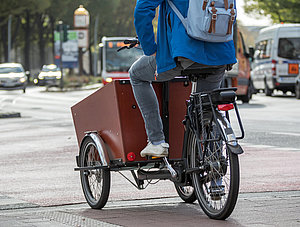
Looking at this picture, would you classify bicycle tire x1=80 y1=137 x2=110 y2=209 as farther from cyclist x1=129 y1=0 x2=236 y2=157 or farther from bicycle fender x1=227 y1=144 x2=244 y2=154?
bicycle fender x1=227 y1=144 x2=244 y2=154

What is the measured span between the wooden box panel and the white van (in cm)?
2647

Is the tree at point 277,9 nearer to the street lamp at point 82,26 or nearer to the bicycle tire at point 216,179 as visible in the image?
the street lamp at point 82,26

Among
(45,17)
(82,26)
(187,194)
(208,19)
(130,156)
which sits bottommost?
(45,17)

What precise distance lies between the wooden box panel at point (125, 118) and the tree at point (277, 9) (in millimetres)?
53167

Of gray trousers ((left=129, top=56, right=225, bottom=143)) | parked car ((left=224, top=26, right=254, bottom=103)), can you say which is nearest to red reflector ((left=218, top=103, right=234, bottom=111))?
gray trousers ((left=129, top=56, right=225, bottom=143))

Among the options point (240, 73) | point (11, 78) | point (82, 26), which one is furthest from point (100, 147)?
point (82, 26)

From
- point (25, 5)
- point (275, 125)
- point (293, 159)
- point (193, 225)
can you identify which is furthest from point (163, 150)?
point (25, 5)

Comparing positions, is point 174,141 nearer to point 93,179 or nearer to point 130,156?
point 130,156

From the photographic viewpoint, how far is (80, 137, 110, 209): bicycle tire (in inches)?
244

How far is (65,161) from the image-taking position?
10.1 m

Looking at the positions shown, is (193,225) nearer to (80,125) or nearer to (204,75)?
(204,75)

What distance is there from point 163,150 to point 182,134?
1.34ft

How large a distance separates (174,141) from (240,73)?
20.8 meters

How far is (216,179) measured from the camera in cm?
539
